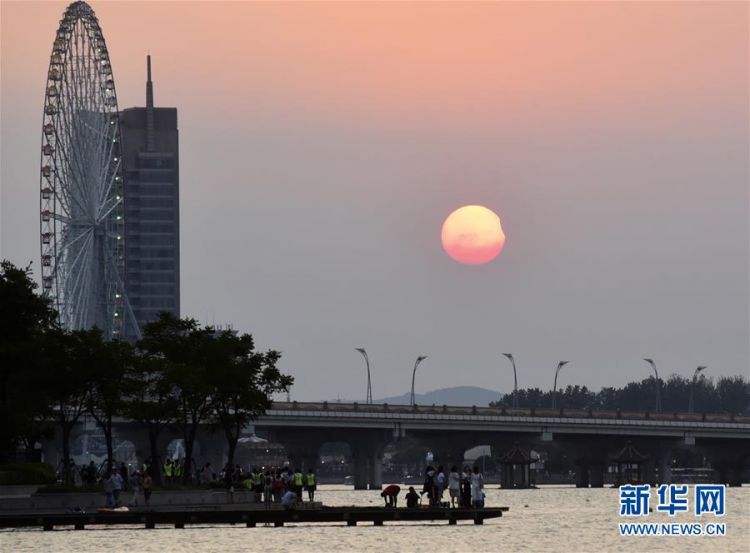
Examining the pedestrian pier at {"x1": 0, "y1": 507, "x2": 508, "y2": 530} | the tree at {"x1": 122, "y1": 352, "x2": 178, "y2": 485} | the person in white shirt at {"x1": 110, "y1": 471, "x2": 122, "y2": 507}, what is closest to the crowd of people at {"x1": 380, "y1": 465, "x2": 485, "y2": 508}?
the pedestrian pier at {"x1": 0, "y1": 507, "x2": 508, "y2": 530}

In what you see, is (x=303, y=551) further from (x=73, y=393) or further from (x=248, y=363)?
(x=248, y=363)

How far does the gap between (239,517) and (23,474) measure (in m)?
17.8

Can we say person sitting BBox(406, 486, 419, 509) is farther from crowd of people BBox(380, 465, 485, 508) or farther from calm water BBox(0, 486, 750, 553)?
calm water BBox(0, 486, 750, 553)

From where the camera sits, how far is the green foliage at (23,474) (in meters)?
110

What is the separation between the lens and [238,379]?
144 m

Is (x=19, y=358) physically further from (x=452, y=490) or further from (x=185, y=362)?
(x=452, y=490)

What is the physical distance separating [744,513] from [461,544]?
59551mm

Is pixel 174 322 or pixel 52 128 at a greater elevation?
pixel 52 128

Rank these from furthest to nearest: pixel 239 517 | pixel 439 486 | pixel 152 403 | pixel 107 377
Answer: pixel 152 403
pixel 107 377
pixel 439 486
pixel 239 517

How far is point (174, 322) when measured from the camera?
149250 millimetres

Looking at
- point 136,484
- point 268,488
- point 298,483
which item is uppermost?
point 136,484

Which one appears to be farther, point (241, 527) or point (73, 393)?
point (73, 393)

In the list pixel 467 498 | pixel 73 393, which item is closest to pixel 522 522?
pixel 467 498

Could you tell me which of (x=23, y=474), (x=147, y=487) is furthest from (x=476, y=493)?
(x=23, y=474)
